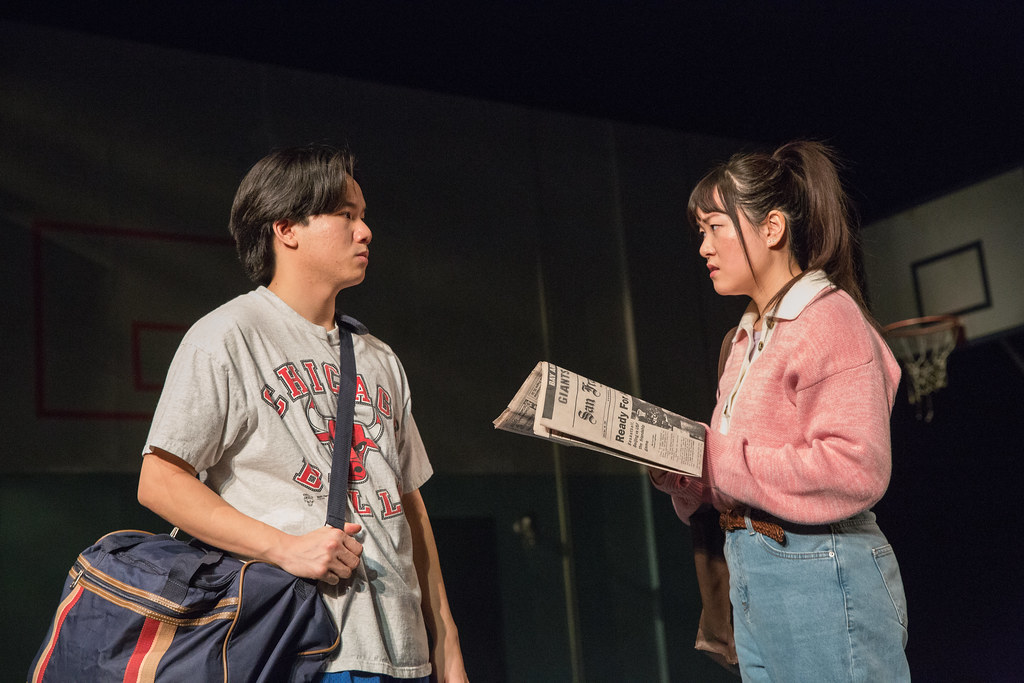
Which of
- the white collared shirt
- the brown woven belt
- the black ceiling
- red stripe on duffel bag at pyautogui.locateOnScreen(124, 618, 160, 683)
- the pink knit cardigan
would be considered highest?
the black ceiling

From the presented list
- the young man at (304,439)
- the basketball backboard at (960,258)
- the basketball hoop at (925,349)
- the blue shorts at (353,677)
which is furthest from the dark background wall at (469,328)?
the blue shorts at (353,677)

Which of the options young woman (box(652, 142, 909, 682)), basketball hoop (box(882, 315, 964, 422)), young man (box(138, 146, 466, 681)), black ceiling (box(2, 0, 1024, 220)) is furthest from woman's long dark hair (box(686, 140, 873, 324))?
basketball hoop (box(882, 315, 964, 422))

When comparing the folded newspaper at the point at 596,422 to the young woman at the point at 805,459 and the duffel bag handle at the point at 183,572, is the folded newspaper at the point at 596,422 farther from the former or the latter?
the duffel bag handle at the point at 183,572

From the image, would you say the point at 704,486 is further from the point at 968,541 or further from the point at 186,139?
the point at 968,541

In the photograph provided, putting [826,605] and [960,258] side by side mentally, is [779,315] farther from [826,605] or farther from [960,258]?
[960,258]

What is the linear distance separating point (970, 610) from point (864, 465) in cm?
316

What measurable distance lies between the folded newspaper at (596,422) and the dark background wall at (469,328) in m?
1.95

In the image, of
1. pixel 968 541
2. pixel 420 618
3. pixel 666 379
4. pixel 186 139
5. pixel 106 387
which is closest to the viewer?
pixel 420 618

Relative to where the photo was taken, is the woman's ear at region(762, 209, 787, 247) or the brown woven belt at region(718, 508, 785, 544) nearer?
the brown woven belt at region(718, 508, 785, 544)

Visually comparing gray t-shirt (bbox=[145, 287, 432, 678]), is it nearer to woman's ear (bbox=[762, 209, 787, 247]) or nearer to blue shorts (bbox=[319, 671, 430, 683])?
blue shorts (bbox=[319, 671, 430, 683])

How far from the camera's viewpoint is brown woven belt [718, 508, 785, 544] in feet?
5.06

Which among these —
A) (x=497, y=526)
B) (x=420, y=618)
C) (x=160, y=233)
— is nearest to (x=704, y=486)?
(x=420, y=618)

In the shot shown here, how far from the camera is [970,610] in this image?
164 inches

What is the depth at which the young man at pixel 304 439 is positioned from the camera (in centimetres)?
146
